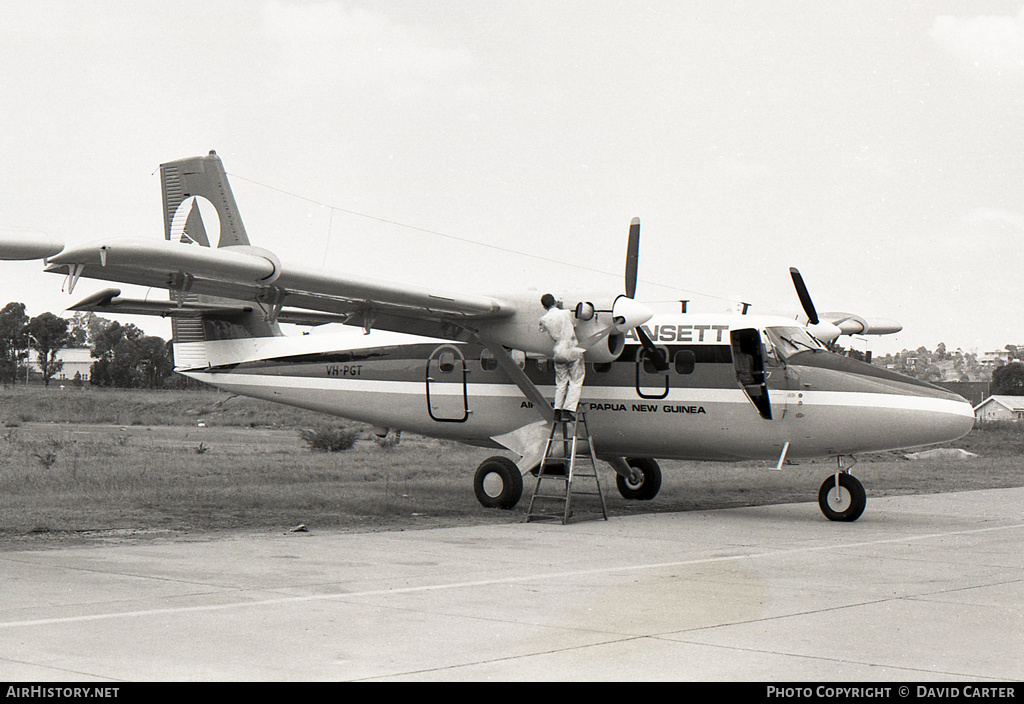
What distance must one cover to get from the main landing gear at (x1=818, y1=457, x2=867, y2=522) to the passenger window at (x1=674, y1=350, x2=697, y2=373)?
2.50m

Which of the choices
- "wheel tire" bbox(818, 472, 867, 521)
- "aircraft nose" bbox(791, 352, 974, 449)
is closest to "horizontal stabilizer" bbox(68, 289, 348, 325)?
"aircraft nose" bbox(791, 352, 974, 449)

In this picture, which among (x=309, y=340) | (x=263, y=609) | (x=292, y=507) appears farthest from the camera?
(x=309, y=340)

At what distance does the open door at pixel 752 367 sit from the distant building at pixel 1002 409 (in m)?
73.0

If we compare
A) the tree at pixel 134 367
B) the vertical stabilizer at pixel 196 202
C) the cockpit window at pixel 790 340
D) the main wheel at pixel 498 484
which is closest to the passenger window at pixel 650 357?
the cockpit window at pixel 790 340

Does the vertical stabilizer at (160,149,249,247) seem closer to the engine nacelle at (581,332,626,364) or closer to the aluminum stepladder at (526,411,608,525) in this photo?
the aluminum stepladder at (526,411,608,525)

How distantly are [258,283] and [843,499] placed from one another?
8330 millimetres

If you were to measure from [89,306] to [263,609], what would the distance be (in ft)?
26.3

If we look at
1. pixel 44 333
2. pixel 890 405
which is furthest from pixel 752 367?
pixel 44 333

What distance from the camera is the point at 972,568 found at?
33.5 ft

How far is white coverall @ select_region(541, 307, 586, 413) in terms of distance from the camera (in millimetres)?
14742

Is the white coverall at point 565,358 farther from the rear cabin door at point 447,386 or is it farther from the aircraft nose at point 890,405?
the aircraft nose at point 890,405
